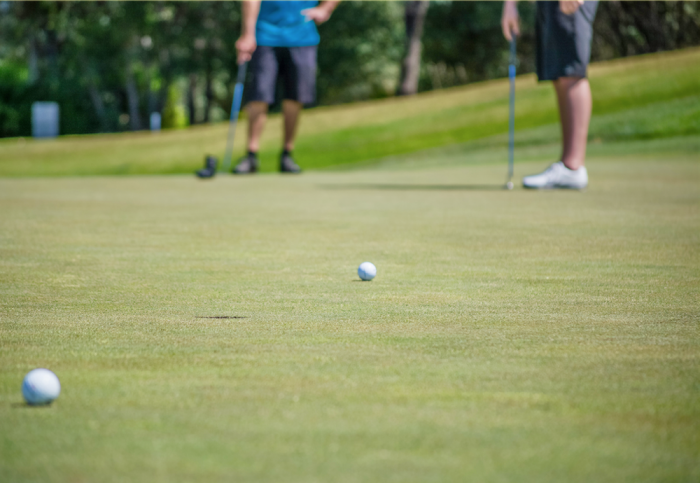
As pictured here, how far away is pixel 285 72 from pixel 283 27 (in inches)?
18.7

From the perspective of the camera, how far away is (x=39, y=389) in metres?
1.97

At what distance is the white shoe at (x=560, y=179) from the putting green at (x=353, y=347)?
190 cm

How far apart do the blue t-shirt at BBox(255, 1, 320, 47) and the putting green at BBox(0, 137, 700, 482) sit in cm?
476

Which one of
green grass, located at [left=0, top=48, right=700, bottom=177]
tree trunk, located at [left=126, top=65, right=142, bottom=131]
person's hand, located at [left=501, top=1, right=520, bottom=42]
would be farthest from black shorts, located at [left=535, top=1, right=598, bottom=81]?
tree trunk, located at [left=126, top=65, right=142, bottom=131]

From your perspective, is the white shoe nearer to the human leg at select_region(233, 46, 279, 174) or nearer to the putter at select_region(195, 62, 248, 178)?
the human leg at select_region(233, 46, 279, 174)

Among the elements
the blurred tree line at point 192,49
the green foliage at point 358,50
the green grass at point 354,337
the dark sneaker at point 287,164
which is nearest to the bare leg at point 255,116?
the dark sneaker at point 287,164

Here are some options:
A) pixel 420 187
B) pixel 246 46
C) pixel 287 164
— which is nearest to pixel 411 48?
pixel 287 164

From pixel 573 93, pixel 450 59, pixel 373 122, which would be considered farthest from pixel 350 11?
pixel 573 93

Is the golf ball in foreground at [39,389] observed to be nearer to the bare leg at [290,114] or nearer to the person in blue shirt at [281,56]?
the person in blue shirt at [281,56]

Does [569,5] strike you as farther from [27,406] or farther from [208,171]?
[27,406]

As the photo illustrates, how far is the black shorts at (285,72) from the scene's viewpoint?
401 inches

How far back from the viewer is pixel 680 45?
64.4ft

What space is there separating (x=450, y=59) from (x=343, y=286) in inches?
1678

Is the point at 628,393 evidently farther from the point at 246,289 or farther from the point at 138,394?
the point at 246,289
